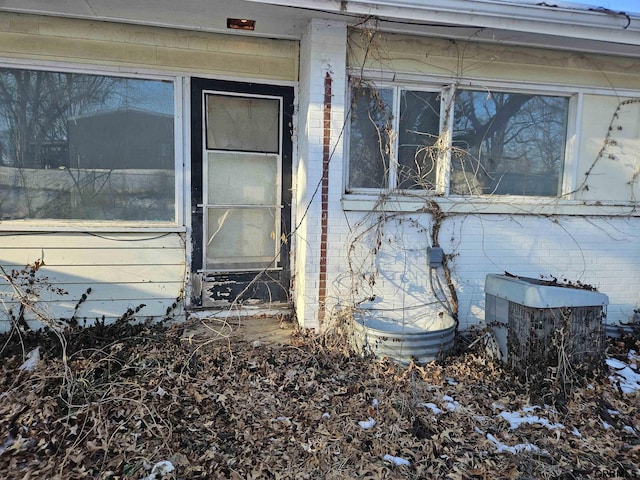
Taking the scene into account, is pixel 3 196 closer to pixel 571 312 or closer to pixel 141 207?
pixel 141 207

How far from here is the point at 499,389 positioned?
3.49 metres

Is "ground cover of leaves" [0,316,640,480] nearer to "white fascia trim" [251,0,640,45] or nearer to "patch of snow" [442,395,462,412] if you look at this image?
"patch of snow" [442,395,462,412]

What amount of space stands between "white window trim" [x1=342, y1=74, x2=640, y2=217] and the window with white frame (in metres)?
0.04

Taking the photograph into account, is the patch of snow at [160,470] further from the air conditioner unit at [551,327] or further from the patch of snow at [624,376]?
the patch of snow at [624,376]

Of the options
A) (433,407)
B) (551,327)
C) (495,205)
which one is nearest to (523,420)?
(433,407)

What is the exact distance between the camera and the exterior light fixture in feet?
13.3

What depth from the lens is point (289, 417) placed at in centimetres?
302

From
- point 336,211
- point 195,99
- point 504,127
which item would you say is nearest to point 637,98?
point 504,127

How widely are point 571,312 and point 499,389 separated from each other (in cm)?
86

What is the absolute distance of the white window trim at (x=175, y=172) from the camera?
4.11m

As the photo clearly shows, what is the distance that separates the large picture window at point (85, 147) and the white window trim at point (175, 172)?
0.05 m

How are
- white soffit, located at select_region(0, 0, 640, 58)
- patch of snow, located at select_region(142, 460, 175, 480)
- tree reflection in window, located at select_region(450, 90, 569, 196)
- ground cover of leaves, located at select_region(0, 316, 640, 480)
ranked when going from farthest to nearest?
tree reflection in window, located at select_region(450, 90, 569, 196) → white soffit, located at select_region(0, 0, 640, 58) → ground cover of leaves, located at select_region(0, 316, 640, 480) → patch of snow, located at select_region(142, 460, 175, 480)

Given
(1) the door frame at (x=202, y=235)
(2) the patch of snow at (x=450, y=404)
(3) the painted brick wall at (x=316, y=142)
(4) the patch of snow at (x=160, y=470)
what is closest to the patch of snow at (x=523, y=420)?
(2) the patch of snow at (x=450, y=404)

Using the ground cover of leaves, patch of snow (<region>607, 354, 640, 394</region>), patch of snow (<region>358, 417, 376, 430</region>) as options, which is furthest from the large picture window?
patch of snow (<region>607, 354, 640, 394</region>)
